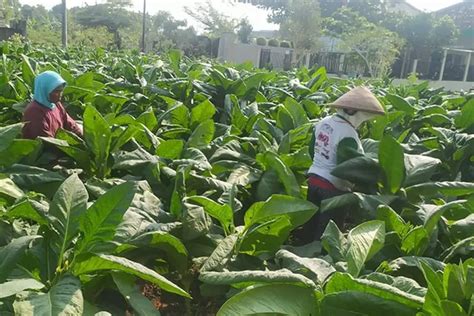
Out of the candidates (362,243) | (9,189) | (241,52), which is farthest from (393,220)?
(241,52)

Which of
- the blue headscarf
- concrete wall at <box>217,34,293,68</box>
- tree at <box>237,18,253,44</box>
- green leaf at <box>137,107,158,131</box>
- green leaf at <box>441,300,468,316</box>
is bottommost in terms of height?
concrete wall at <box>217,34,293,68</box>

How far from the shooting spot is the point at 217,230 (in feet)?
7.04

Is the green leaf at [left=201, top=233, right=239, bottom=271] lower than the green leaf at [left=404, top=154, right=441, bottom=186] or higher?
lower

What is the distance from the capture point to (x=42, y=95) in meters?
3.62

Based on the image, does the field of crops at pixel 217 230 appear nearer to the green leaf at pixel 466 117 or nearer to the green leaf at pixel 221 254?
the green leaf at pixel 221 254

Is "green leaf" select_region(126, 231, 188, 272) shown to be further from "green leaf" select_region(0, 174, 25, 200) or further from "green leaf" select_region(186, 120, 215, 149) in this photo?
"green leaf" select_region(186, 120, 215, 149)

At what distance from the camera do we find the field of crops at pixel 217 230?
141 cm

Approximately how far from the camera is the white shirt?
2982 millimetres

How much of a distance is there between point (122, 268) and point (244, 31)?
61.8 metres

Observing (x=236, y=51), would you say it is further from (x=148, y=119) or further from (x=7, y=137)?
(x=7, y=137)

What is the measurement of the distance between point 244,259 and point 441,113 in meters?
3.28

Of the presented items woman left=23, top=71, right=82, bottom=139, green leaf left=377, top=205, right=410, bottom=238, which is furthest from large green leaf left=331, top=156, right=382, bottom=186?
woman left=23, top=71, right=82, bottom=139

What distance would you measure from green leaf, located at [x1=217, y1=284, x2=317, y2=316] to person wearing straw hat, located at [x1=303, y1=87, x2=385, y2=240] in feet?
4.71

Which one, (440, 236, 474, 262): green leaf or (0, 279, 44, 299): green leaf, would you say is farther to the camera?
(440, 236, 474, 262): green leaf
